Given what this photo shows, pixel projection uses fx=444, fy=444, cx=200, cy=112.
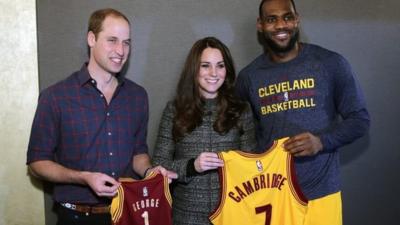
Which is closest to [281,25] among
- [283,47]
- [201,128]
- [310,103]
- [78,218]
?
[283,47]

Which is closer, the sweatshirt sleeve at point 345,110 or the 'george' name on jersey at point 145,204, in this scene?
the 'george' name on jersey at point 145,204

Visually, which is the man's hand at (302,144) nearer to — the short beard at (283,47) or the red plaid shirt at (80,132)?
the short beard at (283,47)

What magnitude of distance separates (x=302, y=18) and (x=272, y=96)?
674mm

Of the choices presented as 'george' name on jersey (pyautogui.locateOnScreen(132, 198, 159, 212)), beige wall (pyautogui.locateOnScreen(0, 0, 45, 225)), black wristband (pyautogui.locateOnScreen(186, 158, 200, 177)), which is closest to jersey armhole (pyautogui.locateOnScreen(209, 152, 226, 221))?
black wristband (pyautogui.locateOnScreen(186, 158, 200, 177))

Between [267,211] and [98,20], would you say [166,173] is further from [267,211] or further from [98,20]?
[98,20]

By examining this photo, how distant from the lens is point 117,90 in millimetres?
2014

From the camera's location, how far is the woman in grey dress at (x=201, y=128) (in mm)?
1936

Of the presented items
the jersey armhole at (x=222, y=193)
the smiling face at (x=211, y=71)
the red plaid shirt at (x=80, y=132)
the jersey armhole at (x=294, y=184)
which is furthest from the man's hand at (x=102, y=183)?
the jersey armhole at (x=294, y=184)

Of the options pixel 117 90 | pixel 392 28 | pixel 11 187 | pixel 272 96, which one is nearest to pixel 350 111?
pixel 272 96

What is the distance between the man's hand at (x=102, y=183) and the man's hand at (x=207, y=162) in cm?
34

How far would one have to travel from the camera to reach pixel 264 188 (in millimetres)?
1919

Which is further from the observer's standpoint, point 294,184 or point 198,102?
point 198,102

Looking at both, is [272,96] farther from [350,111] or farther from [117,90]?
[117,90]

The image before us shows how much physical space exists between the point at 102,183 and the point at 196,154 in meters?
0.43
